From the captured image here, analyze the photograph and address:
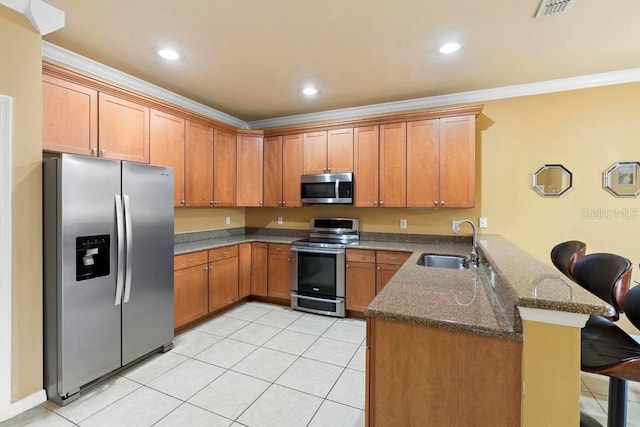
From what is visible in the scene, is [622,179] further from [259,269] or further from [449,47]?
[259,269]

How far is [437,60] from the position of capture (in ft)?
8.95

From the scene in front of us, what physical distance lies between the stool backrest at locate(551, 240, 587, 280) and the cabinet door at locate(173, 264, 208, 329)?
11.2 feet

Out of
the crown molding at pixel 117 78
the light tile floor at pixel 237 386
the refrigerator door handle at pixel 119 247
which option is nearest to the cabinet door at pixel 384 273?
the light tile floor at pixel 237 386

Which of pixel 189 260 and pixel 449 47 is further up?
pixel 449 47

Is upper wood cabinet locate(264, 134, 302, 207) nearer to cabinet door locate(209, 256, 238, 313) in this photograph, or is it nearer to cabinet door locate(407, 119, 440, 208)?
cabinet door locate(209, 256, 238, 313)

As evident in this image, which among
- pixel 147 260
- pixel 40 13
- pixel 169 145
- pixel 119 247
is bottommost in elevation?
pixel 147 260

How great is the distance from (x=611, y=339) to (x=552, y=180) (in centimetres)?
217

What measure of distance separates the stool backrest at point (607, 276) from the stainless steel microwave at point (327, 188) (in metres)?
2.37

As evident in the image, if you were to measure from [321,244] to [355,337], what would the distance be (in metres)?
1.20

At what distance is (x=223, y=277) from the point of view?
12.2ft

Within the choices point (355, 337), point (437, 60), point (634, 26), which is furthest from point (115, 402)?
point (634, 26)

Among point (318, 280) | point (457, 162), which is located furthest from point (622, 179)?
point (318, 280)

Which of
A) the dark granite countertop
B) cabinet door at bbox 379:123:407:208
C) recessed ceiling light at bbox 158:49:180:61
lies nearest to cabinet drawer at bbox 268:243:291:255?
cabinet door at bbox 379:123:407:208

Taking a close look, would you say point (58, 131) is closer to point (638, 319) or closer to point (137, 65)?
point (137, 65)
